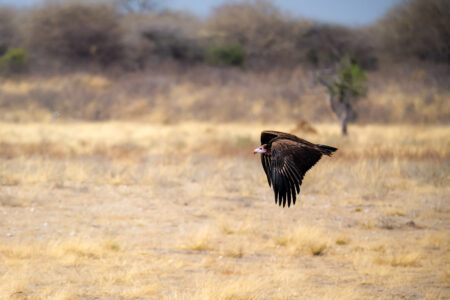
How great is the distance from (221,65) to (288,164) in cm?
2575

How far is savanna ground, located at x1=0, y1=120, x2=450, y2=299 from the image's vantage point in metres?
5.92

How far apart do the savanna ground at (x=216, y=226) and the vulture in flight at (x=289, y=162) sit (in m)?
1.02

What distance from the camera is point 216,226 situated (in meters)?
8.18

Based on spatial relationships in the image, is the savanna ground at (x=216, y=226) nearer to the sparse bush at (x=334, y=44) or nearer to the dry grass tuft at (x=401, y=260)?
the dry grass tuft at (x=401, y=260)

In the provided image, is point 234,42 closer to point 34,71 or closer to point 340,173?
point 34,71

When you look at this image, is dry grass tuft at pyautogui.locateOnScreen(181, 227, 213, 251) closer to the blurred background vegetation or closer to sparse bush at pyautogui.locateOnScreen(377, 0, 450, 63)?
the blurred background vegetation

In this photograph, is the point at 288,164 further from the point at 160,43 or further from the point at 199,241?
the point at 160,43

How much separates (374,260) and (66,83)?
20536mm

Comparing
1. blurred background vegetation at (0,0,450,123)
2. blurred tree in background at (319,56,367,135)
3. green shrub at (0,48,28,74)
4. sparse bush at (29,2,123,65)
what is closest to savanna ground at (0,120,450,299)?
blurred tree in background at (319,56,367,135)

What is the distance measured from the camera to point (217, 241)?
7.60 m

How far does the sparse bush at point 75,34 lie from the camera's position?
3069 cm

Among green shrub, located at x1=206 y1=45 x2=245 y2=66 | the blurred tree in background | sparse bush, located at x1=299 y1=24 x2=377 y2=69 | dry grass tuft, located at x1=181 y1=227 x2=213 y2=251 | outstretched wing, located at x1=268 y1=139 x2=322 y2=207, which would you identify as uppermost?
sparse bush, located at x1=299 y1=24 x2=377 y2=69

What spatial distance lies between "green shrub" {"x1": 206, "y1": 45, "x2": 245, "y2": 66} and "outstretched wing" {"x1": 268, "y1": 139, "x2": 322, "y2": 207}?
25.6 metres

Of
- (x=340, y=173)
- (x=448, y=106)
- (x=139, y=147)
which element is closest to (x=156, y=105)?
(x=139, y=147)
